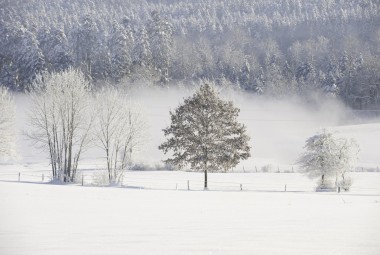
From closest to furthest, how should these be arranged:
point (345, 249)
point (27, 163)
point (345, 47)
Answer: point (345, 249)
point (27, 163)
point (345, 47)

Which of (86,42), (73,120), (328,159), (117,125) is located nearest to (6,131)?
(73,120)

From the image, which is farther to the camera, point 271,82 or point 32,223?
point 271,82

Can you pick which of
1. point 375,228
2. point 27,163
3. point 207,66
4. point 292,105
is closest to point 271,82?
point 292,105

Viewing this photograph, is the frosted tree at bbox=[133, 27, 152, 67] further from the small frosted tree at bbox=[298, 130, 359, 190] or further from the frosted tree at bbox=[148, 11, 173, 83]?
the small frosted tree at bbox=[298, 130, 359, 190]

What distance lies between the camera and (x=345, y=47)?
152125 mm

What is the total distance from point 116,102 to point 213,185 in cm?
1537

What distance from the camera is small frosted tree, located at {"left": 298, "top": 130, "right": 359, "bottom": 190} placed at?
1844 inches

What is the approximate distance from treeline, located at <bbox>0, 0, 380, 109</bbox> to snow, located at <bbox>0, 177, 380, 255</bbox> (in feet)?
264

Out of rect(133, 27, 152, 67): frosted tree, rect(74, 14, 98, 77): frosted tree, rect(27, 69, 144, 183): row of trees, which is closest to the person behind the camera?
rect(27, 69, 144, 183): row of trees

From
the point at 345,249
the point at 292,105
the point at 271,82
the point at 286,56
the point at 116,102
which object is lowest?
the point at 345,249

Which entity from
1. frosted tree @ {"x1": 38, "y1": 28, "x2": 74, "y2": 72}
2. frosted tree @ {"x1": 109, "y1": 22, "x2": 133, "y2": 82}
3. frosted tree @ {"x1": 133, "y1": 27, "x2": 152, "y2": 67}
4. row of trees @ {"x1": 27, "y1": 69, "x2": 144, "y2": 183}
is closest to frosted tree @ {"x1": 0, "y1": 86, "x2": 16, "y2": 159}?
row of trees @ {"x1": 27, "y1": 69, "x2": 144, "y2": 183}

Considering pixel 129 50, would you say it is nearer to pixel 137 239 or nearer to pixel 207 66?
pixel 207 66

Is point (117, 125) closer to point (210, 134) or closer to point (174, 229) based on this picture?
point (210, 134)

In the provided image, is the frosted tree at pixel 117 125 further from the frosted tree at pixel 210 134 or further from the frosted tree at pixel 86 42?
the frosted tree at pixel 86 42
